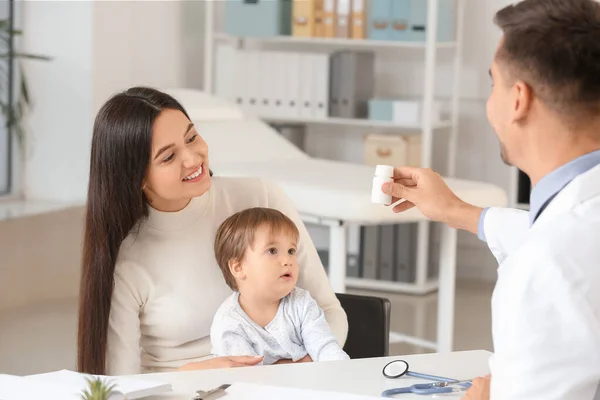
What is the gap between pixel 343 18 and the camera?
5.24 meters

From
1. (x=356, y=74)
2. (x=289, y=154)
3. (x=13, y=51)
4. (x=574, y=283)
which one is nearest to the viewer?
(x=574, y=283)

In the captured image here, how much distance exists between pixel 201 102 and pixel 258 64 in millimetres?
1146

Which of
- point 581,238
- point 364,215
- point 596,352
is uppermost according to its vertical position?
point 581,238

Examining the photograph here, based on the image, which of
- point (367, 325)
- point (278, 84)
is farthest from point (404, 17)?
point (367, 325)

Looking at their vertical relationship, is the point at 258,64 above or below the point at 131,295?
above

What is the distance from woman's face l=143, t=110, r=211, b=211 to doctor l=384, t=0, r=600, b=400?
0.95 meters

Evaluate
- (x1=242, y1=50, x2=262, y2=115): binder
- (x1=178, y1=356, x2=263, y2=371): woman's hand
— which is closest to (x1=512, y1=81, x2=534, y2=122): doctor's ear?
(x1=178, y1=356, x2=263, y2=371): woman's hand

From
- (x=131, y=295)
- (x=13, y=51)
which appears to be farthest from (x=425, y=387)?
(x=13, y=51)

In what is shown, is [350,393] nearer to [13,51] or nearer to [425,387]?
[425,387]

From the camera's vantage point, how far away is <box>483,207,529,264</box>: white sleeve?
161 centimetres

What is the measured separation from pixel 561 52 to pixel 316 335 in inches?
38.6

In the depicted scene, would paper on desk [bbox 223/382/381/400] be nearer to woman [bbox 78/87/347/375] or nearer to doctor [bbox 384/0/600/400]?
doctor [bbox 384/0/600/400]

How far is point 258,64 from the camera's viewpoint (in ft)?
17.8

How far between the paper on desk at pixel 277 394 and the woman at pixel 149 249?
0.67 m
